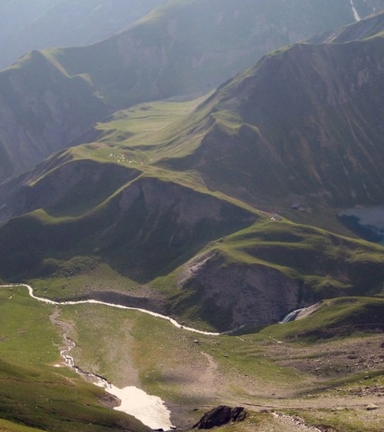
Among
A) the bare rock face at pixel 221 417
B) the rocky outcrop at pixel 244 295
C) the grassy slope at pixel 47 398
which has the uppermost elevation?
the grassy slope at pixel 47 398

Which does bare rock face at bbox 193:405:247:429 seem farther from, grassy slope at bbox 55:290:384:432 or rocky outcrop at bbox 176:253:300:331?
rocky outcrop at bbox 176:253:300:331

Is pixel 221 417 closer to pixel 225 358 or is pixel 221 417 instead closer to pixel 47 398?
pixel 47 398

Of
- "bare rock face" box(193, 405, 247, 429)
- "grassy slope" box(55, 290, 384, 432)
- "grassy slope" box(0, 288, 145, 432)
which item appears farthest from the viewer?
"grassy slope" box(55, 290, 384, 432)

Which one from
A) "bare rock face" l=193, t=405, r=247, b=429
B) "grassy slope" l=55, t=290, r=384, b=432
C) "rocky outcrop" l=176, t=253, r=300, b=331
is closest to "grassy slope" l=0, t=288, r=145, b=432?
"grassy slope" l=55, t=290, r=384, b=432

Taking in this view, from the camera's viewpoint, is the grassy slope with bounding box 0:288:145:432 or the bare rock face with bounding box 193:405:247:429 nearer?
the bare rock face with bounding box 193:405:247:429

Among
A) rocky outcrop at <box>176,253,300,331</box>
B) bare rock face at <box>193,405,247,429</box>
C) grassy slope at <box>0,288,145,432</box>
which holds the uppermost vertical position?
grassy slope at <box>0,288,145,432</box>

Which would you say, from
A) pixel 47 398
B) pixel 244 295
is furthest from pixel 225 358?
pixel 47 398

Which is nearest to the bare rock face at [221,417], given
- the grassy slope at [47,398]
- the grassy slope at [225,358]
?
the grassy slope at [225,358]

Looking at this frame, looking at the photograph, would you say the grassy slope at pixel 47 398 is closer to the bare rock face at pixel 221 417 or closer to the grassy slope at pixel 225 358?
the grassy slope at pixel 225 358

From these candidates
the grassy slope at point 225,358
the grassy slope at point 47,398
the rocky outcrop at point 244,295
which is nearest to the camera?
the grassy slope at point 47,398

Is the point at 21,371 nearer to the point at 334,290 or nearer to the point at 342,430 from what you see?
the point at 342,430
